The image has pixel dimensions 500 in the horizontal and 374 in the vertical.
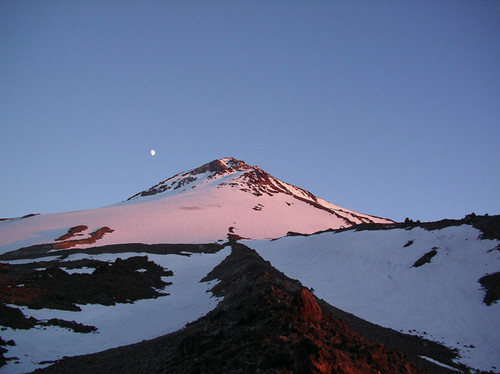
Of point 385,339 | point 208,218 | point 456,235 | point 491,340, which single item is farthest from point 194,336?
point 208,218

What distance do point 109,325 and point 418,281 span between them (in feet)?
72.8

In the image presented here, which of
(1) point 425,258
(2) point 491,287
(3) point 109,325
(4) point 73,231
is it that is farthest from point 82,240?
(2) point 491,287

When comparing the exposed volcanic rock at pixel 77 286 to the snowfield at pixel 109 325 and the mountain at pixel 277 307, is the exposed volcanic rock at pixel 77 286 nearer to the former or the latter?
the mountain at pixel 277 307

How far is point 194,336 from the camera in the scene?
9.34 m

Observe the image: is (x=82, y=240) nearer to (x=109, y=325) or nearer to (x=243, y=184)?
(x=109, y=325)

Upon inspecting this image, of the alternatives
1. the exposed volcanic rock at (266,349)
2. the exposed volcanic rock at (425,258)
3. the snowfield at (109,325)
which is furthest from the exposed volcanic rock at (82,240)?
the exposed volcanic rock at (425,258)

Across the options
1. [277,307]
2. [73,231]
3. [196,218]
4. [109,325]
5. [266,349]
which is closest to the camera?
[266,349]

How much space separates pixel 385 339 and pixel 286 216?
76.3 metres

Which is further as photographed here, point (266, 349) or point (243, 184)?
point (243, 184)

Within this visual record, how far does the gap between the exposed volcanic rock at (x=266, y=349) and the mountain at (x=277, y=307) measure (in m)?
0.04

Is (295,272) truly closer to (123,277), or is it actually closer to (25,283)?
(123,277)

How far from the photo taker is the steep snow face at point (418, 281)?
18.4 metres

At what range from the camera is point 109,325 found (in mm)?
17438

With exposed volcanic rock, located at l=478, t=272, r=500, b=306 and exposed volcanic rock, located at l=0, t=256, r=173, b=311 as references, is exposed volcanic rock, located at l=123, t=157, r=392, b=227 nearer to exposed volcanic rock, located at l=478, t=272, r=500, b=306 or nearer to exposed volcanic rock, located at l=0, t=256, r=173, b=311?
Result: exposed volcanic rock, located at l=0, t=256, r=173, b=311
